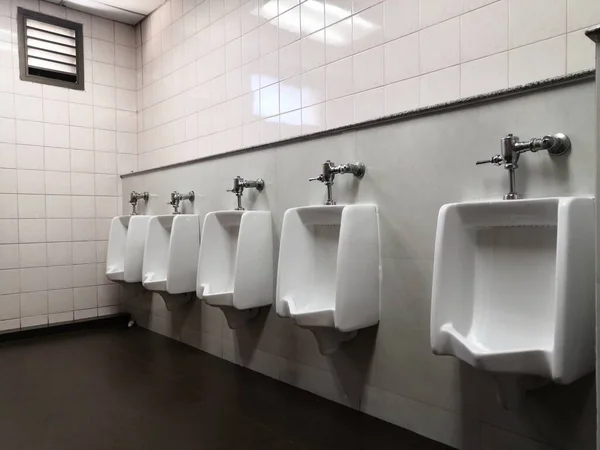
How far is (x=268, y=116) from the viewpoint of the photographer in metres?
2.42

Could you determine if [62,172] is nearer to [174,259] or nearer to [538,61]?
[174,259]

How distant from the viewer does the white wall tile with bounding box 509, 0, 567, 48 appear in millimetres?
1380

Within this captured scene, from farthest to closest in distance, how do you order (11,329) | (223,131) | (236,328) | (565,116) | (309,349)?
(11,329) → (223,131) → (236,328) → (309,349) → (565,116)

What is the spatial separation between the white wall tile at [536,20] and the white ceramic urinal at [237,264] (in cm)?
118

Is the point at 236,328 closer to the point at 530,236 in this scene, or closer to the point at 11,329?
the point at 530,236

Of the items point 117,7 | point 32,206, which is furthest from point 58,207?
point 117,7

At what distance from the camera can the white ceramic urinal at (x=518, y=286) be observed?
1.04 m

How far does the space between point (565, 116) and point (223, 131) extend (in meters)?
1.95

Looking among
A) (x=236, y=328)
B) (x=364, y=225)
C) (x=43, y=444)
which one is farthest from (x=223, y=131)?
(x=43, y=444)

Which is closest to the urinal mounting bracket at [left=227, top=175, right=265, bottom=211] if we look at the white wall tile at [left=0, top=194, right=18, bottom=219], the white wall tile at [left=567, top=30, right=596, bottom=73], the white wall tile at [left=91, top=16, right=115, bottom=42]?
the white wall tile at [left=567, top=30, right=596, bottom=73]

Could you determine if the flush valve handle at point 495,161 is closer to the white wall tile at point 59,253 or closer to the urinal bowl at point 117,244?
the urinal bowl at point 117,244

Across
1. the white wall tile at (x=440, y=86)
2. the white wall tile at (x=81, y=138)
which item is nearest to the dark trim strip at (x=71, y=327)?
the white wall tile at (x=81, y=138)

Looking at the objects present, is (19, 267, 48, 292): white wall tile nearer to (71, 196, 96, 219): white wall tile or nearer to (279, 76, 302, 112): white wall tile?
(71, 196, 96, 219): white wall tile

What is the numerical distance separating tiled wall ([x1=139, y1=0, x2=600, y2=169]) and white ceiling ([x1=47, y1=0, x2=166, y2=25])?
9cm
